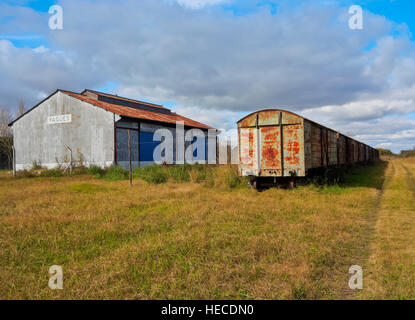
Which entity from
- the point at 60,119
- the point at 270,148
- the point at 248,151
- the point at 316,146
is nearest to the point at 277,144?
the point at 270,148

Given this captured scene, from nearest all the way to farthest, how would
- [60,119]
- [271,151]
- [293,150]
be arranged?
[293,150] → [271,151] → [60,119]

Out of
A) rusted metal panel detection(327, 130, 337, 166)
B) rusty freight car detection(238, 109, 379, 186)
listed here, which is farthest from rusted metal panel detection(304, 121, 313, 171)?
rusted metal panel detection(327, 130, 337, 166)

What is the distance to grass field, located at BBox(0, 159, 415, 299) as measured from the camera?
3.46 metres

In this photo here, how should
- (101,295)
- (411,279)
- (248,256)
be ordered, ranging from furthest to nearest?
(248,256), (411,279), (101,295)

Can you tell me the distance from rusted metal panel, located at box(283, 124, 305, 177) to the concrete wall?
45.3ft

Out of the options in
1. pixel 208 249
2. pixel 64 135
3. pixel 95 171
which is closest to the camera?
pixel 208 249

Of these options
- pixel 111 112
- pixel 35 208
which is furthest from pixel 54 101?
pixel 35 208

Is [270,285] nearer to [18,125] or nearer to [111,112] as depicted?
[111,112]

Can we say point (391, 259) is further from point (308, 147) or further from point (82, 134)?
point (82, 134)

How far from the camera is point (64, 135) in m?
23.1

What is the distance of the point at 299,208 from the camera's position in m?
7.83

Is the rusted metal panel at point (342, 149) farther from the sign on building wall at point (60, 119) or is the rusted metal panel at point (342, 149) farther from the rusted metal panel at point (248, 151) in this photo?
the sign on building wall at point (60, 119)

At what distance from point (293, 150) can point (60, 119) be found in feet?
64.9
